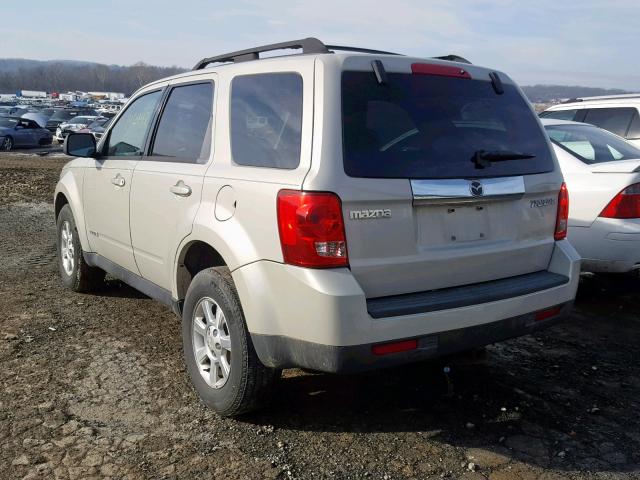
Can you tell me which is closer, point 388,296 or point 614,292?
point 388,296

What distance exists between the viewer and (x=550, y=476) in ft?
9.71

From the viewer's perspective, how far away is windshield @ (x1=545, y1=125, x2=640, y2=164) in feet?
19.3

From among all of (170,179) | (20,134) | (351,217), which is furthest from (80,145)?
(20,134)

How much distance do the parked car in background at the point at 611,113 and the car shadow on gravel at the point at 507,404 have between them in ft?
17.0

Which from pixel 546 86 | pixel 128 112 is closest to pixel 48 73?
pixel 546 86

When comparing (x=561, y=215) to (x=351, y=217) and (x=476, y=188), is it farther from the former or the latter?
(x=351, y=217)

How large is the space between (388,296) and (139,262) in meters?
2.09

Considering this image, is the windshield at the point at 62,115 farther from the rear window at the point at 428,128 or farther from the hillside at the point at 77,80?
the hillside at the point at 77,80

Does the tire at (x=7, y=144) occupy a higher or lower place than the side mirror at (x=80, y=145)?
lower

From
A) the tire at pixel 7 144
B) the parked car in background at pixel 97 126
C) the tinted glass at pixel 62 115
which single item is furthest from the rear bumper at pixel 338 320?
the tinted glass at pixel 62 115

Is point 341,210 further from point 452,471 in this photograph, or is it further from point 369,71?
point 452,471

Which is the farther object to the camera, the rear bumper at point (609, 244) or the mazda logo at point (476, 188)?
the rear bumper at point (609, 244)

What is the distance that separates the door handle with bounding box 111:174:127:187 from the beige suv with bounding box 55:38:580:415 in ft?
2.17

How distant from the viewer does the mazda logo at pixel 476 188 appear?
3.13 m
